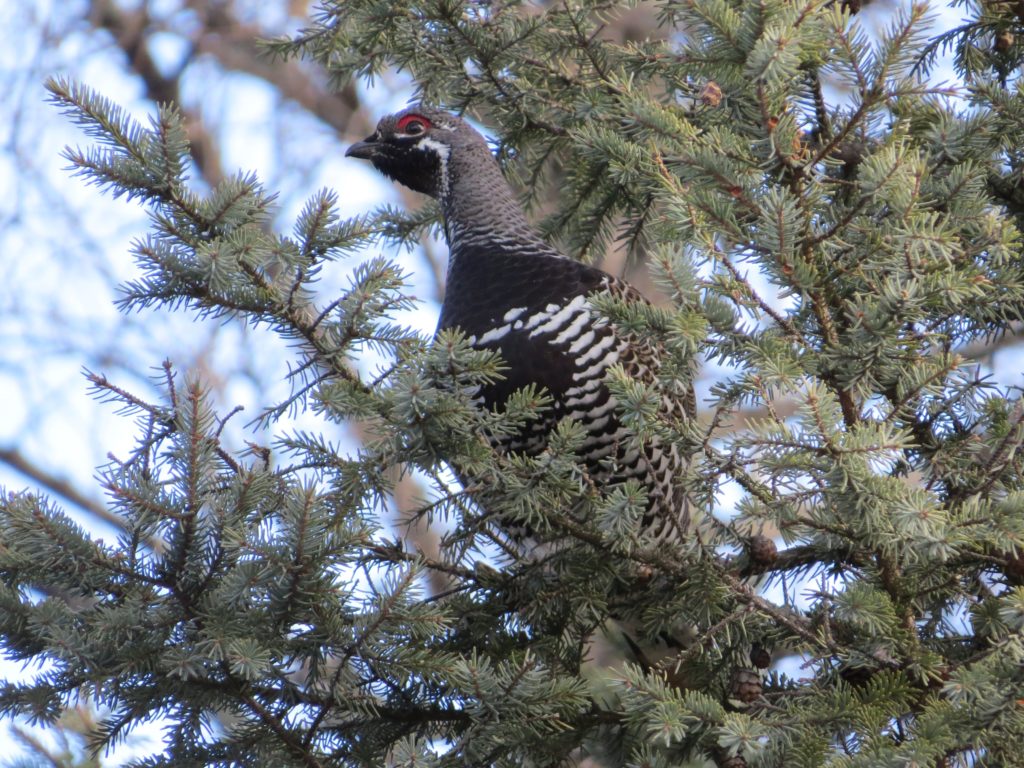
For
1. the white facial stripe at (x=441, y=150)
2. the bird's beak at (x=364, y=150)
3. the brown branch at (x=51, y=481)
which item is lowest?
the white facial stripe at (x=441, y=150)

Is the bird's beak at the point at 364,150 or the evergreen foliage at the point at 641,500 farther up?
the bird's beak at the point at 364,150

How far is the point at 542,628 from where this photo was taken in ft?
11.7

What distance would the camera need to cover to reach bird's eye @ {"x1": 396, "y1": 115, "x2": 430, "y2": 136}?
515cm

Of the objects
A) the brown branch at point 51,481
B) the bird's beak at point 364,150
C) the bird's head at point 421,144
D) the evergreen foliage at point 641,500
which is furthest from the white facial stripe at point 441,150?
the brown branch at point 51,481

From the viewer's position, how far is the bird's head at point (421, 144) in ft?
16.8

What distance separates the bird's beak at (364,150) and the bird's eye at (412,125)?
14 centimetres

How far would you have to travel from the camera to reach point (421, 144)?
514cm

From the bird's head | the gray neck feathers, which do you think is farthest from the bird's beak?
the gray neck feathers

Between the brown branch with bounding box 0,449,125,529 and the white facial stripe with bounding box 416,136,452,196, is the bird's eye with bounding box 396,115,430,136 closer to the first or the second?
the white facial stripe with bounding box 416,136,452,196

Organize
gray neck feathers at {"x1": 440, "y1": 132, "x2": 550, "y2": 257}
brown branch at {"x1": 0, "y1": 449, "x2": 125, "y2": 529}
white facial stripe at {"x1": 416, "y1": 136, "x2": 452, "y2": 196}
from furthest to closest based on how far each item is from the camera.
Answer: brown branch at {"x1": 0, "y1": 449, "x2": 125, "y2": 529} < white facial stripe at {"x1": 416, "y1": 136, "x2": 452, "y2": 196} < gray neck feathers at {"x1": 440, "y1": 132, "x2": 550, "y2": 257}

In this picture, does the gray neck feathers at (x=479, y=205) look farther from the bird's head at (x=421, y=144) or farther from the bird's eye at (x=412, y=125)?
the bird's eye at (x=412, y=125)

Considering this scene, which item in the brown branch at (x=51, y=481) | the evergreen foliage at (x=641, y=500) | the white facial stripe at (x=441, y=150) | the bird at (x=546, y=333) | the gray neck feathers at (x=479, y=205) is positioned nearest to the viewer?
the evergreen foliage at (x=641, y=500)

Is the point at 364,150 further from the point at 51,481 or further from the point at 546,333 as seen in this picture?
the point at 51,481

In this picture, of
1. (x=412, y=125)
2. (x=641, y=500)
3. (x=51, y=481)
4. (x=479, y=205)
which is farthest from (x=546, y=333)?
(x=51, y=481)
